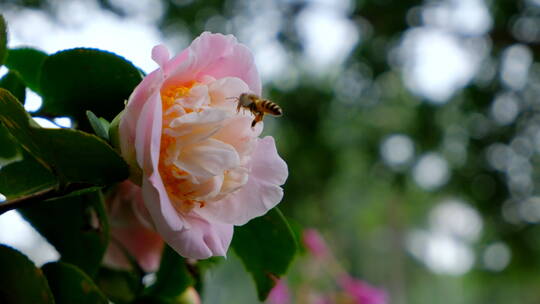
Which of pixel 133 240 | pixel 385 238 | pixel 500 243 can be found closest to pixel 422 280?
pixel 385 238

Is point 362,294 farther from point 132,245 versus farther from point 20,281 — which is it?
point 20,281

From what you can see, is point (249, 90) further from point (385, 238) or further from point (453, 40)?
point (385, 238)

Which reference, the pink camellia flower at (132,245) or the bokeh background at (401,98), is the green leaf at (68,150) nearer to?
the pink camellia flower at (132,245)

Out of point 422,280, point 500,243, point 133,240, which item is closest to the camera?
point 133,240

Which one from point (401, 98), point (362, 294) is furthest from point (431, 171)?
point (362, 294)

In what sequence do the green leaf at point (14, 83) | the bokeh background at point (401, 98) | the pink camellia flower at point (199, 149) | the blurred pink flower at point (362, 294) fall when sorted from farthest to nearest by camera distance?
the bokeh background at point (401, 98) → the blurred pink flower at point (362, 294) → the green leaf at point (14, 83) → the pink camellia flower at point (199, 149)

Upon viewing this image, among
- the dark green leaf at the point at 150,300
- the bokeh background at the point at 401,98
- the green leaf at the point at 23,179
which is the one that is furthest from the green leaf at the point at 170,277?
the bokeh background at the point at 401,98

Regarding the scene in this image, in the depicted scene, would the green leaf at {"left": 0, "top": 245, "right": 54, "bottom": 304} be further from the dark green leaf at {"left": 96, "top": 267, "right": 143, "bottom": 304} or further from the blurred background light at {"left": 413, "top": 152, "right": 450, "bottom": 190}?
the blurred background light at {"left": 413, "top": 152, "right": 450, "bottom": 190}
